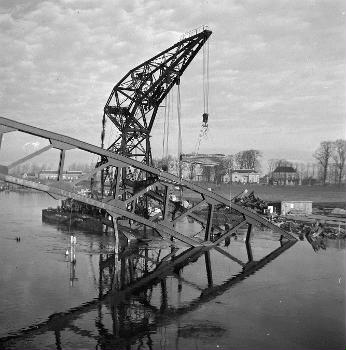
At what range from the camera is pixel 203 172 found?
378 ft

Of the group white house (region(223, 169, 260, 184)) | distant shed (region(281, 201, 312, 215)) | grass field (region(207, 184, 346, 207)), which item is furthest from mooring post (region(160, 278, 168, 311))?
white house (region(223, 169, 260, 184))

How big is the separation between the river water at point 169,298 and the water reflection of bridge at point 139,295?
0.03 m

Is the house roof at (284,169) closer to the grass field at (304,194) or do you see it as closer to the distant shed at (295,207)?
the grass field at (304,194)

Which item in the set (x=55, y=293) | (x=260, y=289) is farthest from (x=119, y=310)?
(x=260, y=289)

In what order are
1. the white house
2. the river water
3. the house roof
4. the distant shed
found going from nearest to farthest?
1. the river water
2. the distant shed
3. the house roof
4. the white house

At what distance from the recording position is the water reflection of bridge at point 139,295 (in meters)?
9.67

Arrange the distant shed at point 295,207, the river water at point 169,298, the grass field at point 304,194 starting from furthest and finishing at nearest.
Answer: the grass field at point 304,194
the distant shed at point 295,207
the river water at point 169,298

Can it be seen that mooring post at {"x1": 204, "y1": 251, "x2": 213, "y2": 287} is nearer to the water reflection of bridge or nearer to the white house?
the water reflection of bridge

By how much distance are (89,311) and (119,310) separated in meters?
0.84

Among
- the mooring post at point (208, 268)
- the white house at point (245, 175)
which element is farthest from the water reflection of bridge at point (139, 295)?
the white house at point (245, 175)

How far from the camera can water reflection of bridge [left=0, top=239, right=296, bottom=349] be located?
9.67 metres

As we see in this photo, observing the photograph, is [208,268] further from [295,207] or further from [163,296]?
[295,207]

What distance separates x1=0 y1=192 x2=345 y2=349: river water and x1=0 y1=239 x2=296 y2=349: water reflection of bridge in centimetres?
3

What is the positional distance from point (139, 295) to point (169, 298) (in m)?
1.04
